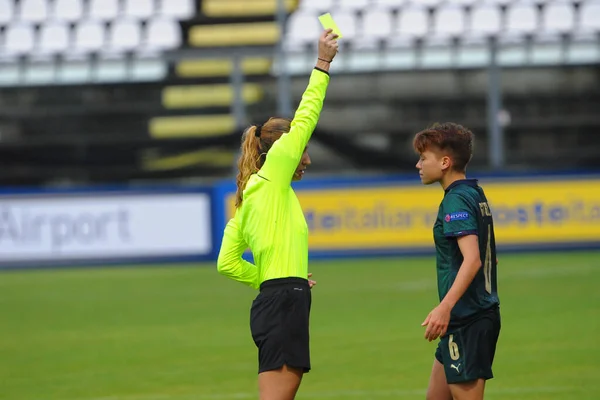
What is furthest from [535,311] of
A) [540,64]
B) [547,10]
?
[547,10]

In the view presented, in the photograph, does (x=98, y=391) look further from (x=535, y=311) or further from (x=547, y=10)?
(x=547, y=10)

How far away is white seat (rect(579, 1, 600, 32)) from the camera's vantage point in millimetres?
24844

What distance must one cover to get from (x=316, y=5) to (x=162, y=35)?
135 inches

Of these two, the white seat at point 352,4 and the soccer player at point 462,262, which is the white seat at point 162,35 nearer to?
the white seat at point 352,4

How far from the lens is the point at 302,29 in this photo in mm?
25531

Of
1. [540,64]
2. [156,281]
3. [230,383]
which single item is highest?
[540,64]

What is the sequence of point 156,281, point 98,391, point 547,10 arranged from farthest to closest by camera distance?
point 547,10 → point 156,281 → point 98,391

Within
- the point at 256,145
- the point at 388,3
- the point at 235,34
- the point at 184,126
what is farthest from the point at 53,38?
the point at 256,145

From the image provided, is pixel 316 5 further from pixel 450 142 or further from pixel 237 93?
pixel 450 142

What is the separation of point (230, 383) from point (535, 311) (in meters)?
4.89

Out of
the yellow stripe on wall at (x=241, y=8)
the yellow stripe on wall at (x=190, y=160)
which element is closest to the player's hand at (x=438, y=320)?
the yellow stripe on wall at (x=190, y=160)

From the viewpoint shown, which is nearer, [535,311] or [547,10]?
[535,311]

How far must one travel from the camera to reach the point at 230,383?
845 centimetres

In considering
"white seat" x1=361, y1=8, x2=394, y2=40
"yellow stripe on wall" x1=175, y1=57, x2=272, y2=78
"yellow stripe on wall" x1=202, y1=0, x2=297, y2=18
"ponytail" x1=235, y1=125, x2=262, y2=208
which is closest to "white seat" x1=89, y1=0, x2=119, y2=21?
"yellow stripe on wall" x1=202, y1=0, x2=297, y2=18
